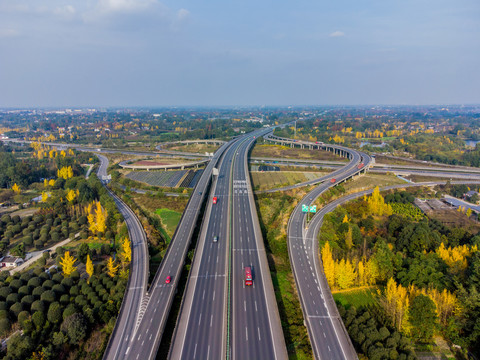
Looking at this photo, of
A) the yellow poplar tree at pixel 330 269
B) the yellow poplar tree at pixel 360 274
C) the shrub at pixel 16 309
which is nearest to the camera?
the shrub at pixel 16 309

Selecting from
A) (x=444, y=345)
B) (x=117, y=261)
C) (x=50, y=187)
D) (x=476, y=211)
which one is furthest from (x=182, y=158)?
(x=444, y=345)

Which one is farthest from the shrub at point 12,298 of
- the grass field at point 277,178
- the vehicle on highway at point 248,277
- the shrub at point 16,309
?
the grass field at point 277,178

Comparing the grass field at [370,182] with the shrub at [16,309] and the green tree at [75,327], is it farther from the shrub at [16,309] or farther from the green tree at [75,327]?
the shrub at [16,309]

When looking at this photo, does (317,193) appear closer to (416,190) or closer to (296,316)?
(416,190)

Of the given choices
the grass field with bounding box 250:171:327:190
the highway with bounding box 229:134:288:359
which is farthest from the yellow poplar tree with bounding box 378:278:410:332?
the grass field with bounding box 250:171:327:190

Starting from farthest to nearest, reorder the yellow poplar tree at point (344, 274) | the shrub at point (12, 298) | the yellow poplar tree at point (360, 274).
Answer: the yellow poplar tree at point (360, 274)
the yellow poplar tree at point (344, 274)
the shrub at point (12, 298)

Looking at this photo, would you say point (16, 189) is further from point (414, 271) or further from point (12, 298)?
point (414, 271)
